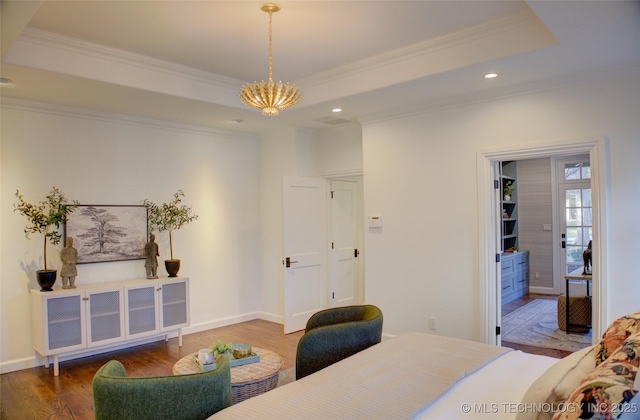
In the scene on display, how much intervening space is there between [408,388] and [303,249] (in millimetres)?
3811

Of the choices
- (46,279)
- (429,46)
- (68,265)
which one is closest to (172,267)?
(68,265)

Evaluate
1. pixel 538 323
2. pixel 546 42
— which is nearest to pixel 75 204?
pixel 546 42

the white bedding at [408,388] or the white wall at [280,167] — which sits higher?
the white wall at [280,167]

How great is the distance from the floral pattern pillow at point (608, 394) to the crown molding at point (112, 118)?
198 inches

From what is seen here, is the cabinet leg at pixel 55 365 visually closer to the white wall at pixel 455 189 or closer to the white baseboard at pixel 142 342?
the white baseboard at pixel 142 342

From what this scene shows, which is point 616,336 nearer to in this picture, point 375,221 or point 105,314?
point 375,221

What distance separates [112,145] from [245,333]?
2.81m

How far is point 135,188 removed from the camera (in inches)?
202

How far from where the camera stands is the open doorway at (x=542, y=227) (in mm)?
7172

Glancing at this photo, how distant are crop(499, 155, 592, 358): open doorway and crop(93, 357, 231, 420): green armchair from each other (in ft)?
18.6

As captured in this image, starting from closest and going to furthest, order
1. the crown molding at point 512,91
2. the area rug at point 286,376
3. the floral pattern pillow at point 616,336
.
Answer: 1. the floral pattern pillow at point 616,336
2. the crown molding at point 512,91
3. the area rug at point 286,376

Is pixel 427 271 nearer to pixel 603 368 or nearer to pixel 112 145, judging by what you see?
pixel 603 368

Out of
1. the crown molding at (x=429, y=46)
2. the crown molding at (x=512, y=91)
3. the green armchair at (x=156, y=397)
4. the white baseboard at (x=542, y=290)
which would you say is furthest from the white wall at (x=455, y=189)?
the white baseboard at (x=542, y=290)

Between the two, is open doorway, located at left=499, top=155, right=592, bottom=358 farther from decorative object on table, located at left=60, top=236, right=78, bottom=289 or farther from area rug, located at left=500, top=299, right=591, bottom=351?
decorative object on table, located at left=60, top=236, right=78, bottom=289
